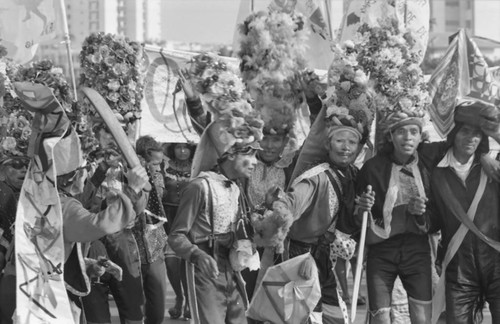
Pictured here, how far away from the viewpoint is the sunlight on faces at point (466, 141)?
757 cm

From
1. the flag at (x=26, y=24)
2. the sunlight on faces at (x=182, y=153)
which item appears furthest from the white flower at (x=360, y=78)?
the flag at (x=26, y=24)

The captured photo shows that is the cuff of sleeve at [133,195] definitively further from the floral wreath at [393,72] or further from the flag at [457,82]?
the flag at [457,82]

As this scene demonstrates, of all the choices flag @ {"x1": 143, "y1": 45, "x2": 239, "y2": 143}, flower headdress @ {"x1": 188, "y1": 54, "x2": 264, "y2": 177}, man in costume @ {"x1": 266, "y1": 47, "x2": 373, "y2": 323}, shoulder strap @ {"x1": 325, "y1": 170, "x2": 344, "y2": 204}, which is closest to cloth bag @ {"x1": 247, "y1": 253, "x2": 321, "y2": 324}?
man in costume @ {"x1": 266, "y1": 47, "x2": 373, "y2": 323}

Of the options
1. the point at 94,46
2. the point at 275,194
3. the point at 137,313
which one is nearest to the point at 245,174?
the point at 275,194

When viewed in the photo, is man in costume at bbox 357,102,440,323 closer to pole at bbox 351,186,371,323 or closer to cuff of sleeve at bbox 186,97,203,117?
pole at bbox 351,186,371,323

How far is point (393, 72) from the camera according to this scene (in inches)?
304

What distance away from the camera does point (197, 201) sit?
22.9 ft

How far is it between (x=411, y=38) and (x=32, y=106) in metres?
2.83

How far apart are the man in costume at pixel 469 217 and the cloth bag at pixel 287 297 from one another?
106 cm

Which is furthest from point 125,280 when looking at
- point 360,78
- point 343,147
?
point 360,78

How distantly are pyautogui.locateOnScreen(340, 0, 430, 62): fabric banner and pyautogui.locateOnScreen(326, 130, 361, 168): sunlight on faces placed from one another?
2.03 metres

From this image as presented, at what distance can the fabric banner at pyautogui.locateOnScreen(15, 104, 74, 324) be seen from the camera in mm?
6695

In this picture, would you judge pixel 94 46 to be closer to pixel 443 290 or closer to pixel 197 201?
pixel 197 201

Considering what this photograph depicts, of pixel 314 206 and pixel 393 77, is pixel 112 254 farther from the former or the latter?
pixel 393 77
